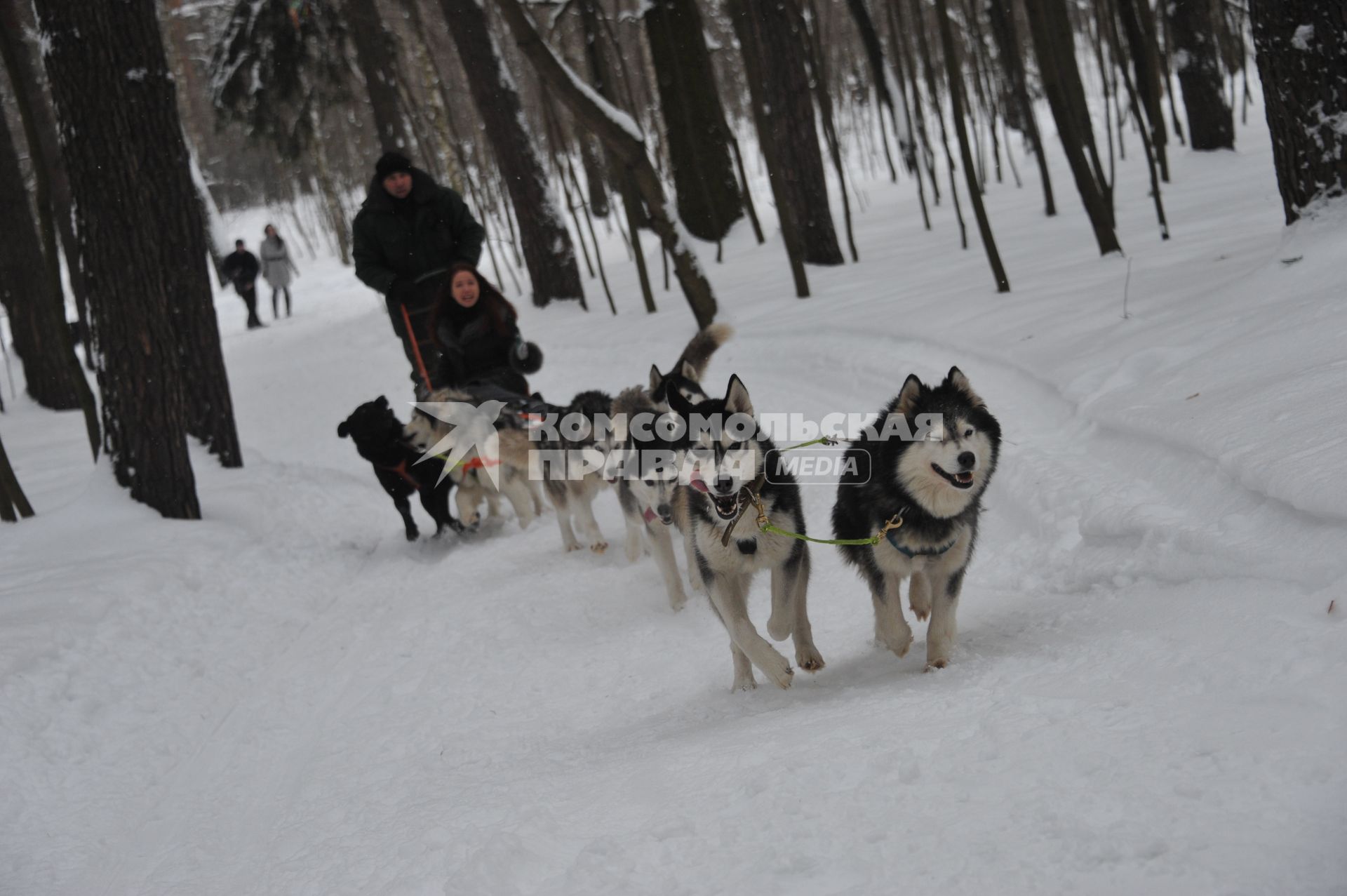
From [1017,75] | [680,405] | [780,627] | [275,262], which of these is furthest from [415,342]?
[275,262]

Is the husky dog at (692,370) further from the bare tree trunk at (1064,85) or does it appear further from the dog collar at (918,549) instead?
the bare tree trunk at (1064,85)

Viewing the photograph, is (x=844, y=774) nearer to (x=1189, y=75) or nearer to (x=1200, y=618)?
(x=1200, y=618)

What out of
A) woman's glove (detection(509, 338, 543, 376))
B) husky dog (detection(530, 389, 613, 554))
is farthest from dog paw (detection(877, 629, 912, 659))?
woman's glove (detection(509, 338, 543, 376))

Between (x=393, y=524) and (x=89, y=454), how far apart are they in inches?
149

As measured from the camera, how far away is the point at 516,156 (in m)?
14.1

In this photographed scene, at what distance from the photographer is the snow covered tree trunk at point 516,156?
13812mm

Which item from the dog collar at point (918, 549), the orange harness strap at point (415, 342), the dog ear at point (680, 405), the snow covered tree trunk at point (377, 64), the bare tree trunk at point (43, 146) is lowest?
the dog collar at point (918, 549)

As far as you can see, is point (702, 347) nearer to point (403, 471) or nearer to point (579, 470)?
point (579, 470)

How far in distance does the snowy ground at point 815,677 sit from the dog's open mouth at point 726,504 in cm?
72

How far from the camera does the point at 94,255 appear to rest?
21.5 feet

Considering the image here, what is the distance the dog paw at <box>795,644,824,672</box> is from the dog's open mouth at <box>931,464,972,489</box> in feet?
2.86

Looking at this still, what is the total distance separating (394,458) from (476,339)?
42.6 inches

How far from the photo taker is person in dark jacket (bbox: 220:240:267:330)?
21797 millimetres

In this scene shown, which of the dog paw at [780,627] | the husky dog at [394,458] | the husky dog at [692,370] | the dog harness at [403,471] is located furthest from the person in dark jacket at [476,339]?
the dog paw at [780,627]
